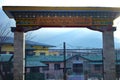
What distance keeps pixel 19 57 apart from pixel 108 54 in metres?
Answer: 4.07

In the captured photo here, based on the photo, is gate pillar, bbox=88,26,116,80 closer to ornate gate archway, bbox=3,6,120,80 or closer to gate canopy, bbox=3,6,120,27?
ornate gate archway, bbox=3,6,120,80

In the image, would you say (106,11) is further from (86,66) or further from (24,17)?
(86,66)

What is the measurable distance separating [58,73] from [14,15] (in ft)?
69.1

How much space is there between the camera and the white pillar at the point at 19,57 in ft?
42.5

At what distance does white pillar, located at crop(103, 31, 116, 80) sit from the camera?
13.1 meters

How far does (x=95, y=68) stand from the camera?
37031 millimetres

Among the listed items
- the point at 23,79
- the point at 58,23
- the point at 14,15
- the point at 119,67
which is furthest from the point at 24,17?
the point at 119,67

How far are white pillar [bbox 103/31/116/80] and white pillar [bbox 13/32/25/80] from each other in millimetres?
3763

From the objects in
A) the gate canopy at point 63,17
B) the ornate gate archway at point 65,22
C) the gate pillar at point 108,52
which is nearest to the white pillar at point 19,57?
the ornate gate archway at point 65,22

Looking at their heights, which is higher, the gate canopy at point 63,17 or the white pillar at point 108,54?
the gate canopy at point 63,17

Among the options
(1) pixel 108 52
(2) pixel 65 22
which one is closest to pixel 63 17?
(2) pixel 65 22

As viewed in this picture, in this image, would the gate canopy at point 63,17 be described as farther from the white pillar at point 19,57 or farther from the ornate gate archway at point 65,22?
the white pillar at point 19,57

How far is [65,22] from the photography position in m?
13.0

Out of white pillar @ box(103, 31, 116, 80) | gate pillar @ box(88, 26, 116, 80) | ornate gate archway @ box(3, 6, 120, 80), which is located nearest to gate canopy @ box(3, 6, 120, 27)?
ornate gate archway @ box(3, 6, 120, 80)
